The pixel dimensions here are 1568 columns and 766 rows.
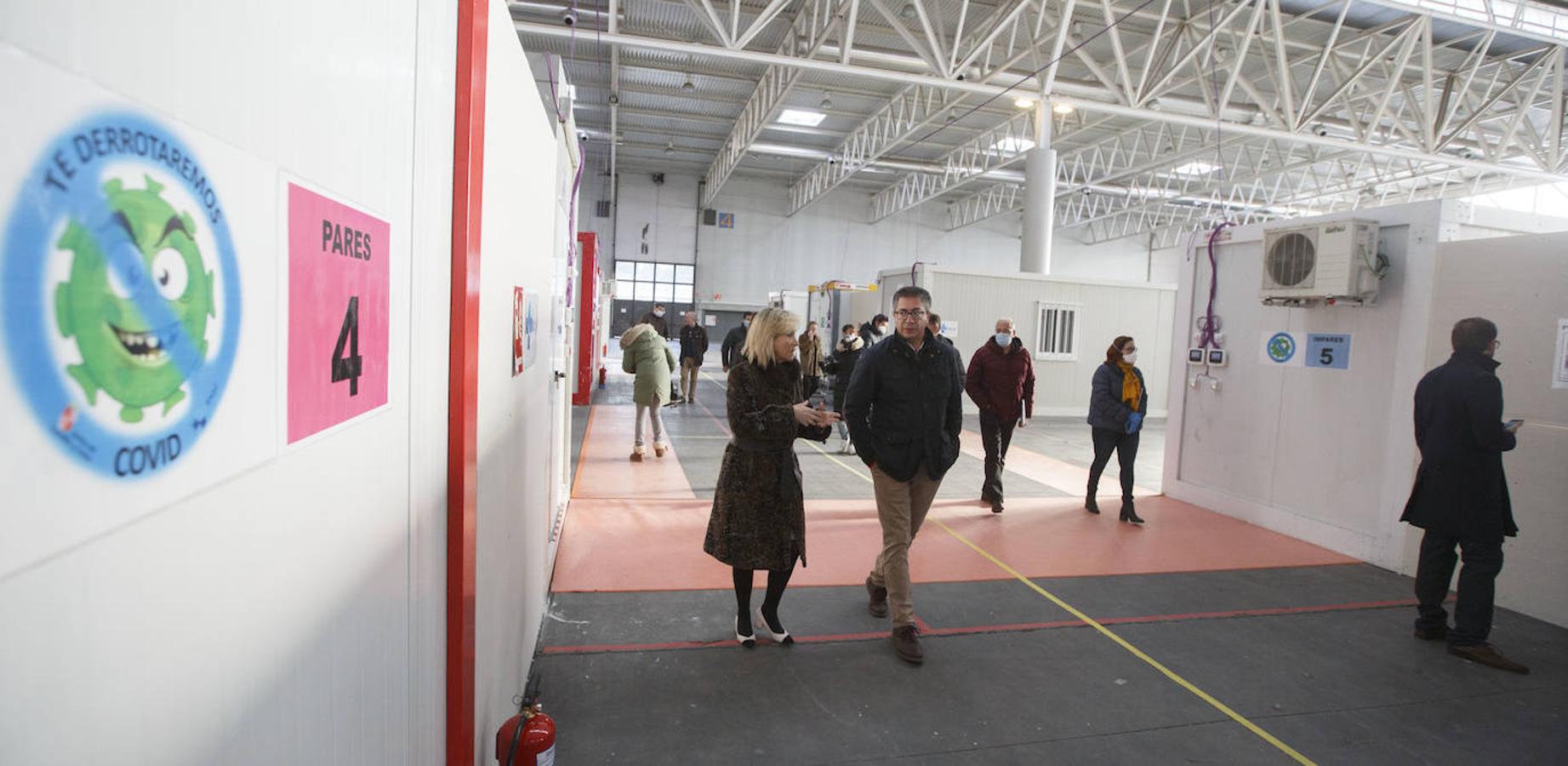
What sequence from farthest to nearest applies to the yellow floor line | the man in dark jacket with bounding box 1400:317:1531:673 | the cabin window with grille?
Result: the cabin window with grille
the man in dark jacket with bounding box 1400:317:1531:673
the yellow floor line

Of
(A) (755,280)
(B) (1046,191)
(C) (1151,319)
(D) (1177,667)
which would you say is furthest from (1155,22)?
(A) (755,280)

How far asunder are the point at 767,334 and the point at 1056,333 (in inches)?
464

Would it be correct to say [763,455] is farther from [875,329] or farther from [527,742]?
[875,329]

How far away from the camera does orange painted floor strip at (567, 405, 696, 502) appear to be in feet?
22.9

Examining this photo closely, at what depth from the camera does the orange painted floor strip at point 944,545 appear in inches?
196

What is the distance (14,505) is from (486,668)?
76.0 inches

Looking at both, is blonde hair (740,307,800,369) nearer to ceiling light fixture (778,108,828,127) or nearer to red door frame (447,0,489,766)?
red door frame (447,0,489,766)

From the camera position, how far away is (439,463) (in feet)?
5.25

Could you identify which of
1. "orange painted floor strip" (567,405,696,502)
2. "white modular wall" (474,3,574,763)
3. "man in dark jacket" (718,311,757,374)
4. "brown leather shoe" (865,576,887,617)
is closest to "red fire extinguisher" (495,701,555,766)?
"white modular wall" (474,3,574,763)

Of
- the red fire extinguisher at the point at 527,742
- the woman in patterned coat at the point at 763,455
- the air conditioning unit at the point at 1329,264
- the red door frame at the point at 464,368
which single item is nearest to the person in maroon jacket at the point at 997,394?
the air conditioning unit at the point at 1329,264

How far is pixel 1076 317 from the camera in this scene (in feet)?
46.9

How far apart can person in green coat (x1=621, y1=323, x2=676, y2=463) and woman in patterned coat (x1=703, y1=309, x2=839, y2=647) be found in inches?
177

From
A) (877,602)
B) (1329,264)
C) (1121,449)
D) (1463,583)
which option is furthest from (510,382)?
(1329,264)

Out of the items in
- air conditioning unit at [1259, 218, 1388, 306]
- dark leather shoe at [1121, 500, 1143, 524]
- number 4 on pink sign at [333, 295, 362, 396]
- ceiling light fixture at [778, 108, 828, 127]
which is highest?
ceiling light fixture at [778, 108, 828, 127]
